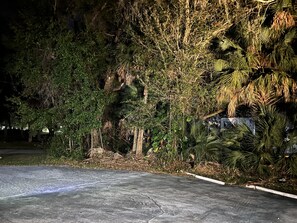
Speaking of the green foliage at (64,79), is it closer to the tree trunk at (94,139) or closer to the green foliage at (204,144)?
the tree trunk at (94,139)

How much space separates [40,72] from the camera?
639 inches

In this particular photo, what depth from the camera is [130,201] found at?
8.20m

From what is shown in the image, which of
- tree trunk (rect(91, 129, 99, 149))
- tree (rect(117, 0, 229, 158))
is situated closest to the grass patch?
tree trunk (rect(91, 129, 99, 149))

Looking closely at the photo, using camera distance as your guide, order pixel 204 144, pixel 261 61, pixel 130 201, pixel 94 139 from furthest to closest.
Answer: pixel 94 139 < pixel 204 144 < pixel 261 61 < pixel 130 201

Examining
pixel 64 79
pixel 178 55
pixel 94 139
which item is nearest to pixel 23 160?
pixel 94 139

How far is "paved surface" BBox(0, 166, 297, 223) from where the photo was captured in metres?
6.93

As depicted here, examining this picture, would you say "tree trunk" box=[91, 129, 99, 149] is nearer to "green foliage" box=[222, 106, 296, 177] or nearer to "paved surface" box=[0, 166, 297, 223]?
"paved surface" box=[0, 166, 297, 223]

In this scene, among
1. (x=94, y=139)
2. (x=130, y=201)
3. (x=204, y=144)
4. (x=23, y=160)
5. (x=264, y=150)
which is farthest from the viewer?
(x=23, y=160)

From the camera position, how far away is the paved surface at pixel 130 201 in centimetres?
693

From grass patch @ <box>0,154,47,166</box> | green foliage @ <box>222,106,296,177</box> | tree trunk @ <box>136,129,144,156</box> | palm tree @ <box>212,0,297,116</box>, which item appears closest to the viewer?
green foliage @ <box>222,106,296,177</box>

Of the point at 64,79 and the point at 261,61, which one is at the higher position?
the point at 261,61

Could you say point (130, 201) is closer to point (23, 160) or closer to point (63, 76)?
point (63, 76)

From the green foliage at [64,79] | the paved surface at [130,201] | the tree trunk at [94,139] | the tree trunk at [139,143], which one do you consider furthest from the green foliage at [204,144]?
the tree trunk at [94,139]

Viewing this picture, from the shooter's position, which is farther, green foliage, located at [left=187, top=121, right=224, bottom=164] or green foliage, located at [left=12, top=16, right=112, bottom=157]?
green foliage, located at [left=12, top=16, right=112, bottom=157]
